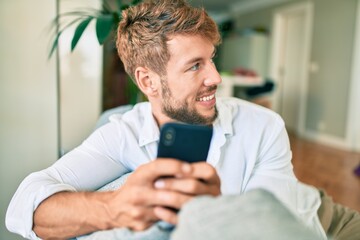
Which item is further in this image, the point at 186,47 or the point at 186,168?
the point at 186,47

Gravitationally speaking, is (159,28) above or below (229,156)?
above

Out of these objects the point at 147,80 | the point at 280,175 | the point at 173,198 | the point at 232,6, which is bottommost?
the point at 280,175

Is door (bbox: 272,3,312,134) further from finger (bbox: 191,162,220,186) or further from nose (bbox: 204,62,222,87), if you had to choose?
finger (bbox: 191,162,220,186)

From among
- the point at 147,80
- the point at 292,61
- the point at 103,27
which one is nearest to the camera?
the point at 147,80

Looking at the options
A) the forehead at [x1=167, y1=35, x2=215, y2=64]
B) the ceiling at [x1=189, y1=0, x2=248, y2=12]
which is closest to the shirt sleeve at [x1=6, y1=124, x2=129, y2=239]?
the forehead at [x1=167, y1=35, x2=215, y2=64]

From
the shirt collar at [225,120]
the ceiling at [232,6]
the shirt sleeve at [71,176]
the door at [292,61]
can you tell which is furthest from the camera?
the ceiling at [232,6]

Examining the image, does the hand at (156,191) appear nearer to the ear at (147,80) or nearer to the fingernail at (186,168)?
the fingernail at (186,168)

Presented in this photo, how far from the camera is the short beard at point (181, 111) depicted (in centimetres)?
89

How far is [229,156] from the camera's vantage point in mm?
873

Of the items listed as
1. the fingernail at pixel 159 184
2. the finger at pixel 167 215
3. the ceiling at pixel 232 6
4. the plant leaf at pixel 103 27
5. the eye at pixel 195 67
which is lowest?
the finger at pixel 167 215

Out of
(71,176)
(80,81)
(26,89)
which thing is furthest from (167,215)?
(80,81)

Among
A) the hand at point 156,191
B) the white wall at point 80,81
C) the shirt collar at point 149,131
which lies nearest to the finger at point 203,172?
the hand at point 156,191

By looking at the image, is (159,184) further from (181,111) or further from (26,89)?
(26,89)

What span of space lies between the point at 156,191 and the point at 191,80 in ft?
1.58
